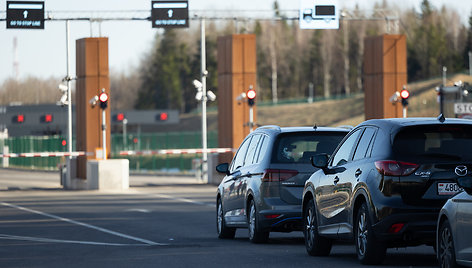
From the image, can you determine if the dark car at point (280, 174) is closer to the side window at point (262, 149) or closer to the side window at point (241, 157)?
the side window at point (262, 149)

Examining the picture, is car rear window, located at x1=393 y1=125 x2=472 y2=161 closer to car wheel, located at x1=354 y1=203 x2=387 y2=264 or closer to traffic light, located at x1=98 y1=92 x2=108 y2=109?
car wheel, located at x1=354 y1=203 x2=387 y2=264

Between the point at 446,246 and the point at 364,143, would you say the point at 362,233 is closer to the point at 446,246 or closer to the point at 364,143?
the point at 364,143

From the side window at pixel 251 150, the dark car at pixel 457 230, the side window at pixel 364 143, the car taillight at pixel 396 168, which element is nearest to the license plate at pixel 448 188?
the car taillight at pixel 396 168

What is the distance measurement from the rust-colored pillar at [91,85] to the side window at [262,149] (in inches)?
975

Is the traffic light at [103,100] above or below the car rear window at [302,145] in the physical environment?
above

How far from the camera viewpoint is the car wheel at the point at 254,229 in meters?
15.2

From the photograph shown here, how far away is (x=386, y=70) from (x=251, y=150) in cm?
2632

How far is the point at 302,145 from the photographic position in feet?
49.2

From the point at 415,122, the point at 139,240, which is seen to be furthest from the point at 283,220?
the point at 415,122

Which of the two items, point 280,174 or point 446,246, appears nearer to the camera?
point 446,246

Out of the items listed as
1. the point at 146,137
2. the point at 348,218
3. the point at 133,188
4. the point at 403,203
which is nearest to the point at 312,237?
the point at 348,218

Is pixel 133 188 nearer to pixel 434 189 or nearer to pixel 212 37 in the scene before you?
pixel 434 189

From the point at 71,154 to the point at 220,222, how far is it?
22.9 meters

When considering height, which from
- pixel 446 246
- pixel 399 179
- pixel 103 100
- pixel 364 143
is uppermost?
pixel 103 100
